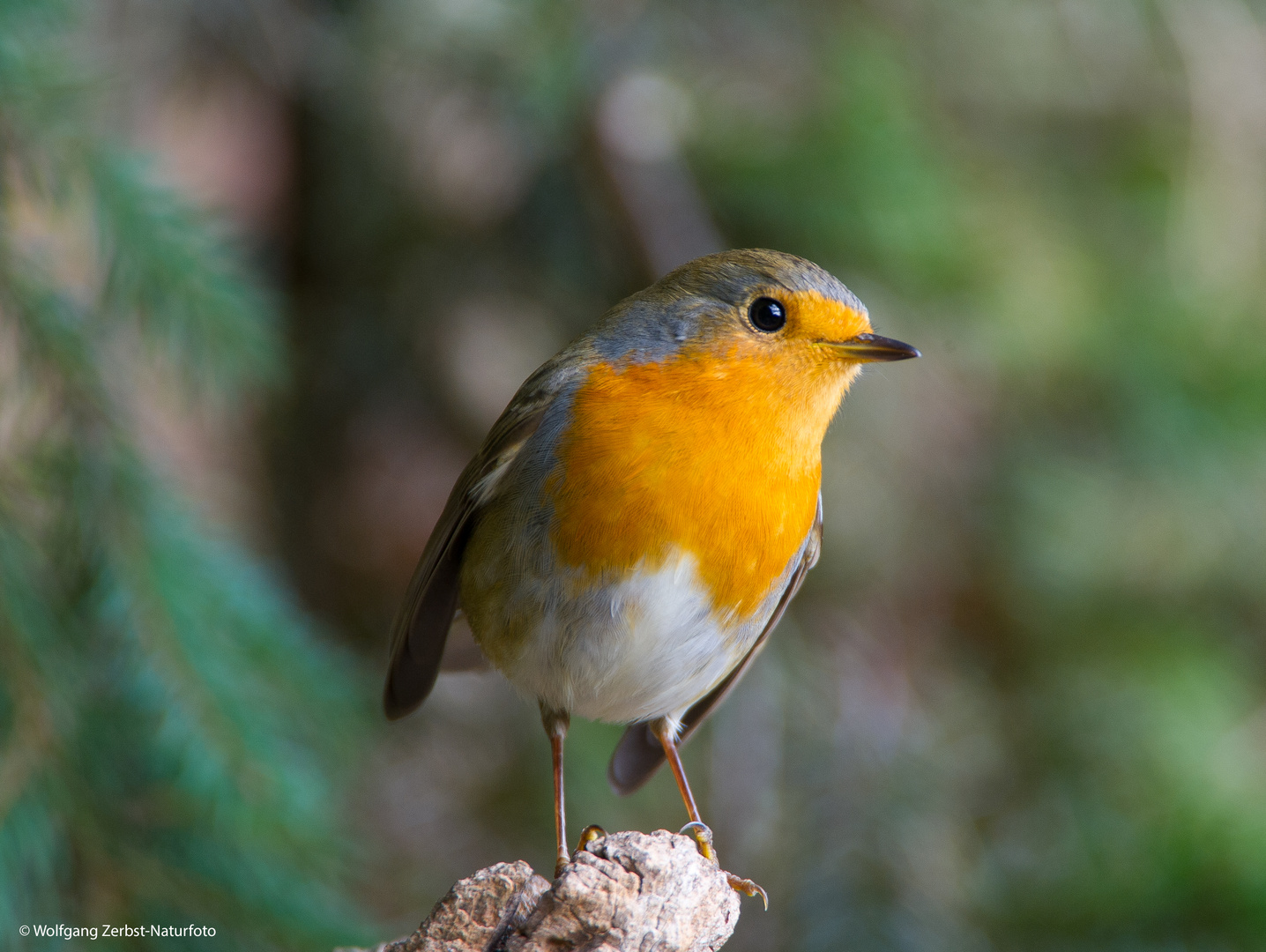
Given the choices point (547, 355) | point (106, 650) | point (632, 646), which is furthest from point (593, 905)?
point (547, 355)

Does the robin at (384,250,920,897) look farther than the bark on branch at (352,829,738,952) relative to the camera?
Yes

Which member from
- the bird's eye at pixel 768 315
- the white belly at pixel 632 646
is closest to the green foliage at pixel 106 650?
→ the white belly at pixel 632 646

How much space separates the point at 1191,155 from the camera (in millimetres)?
3477

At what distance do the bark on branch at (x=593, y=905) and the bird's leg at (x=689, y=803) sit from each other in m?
0.53

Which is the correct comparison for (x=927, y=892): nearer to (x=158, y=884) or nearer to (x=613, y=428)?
(x=613, y=428)

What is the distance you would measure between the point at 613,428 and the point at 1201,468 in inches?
74.3

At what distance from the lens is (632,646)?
84.4 inches

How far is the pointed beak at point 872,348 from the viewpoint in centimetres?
219

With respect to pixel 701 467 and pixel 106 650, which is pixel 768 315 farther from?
pixel 106 650

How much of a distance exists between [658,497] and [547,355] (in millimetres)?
1428

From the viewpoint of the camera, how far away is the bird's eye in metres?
2.32

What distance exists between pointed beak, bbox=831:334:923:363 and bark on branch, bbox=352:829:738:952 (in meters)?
1.03

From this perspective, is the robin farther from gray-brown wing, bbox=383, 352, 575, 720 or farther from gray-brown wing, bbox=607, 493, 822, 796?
gray-brown wing, bbox=607, 493, 822, 796

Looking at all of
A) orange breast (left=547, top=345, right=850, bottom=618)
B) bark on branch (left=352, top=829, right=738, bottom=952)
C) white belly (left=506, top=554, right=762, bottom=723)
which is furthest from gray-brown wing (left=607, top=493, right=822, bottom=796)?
bark on branch (left=352, top=829, right=738, bottom=952)
